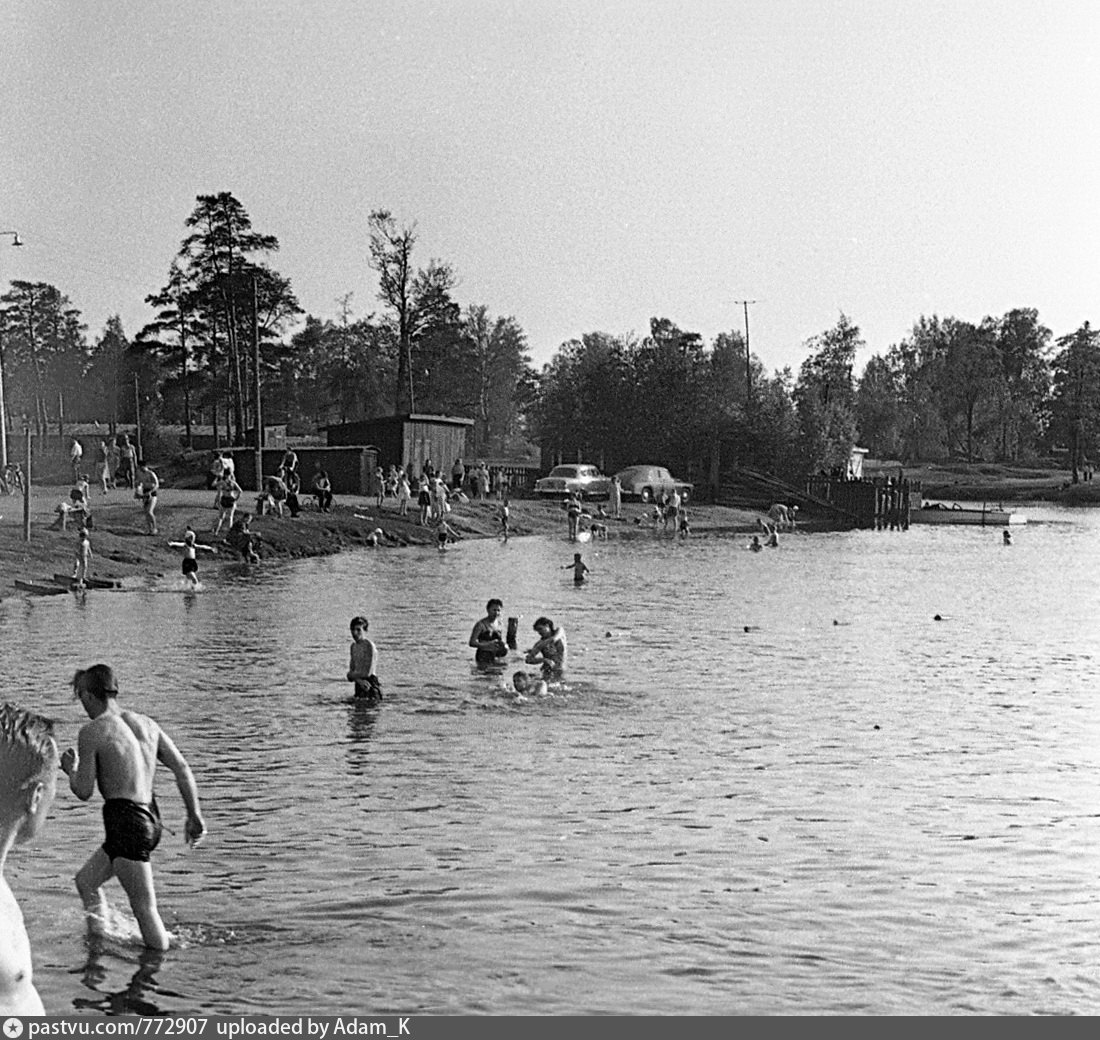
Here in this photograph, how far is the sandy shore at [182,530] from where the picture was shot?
1695 inches

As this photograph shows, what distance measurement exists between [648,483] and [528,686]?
64.8 meters

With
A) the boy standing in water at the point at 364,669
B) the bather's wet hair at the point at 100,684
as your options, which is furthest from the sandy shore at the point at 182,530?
the bather's wet hair at the point at 100,684

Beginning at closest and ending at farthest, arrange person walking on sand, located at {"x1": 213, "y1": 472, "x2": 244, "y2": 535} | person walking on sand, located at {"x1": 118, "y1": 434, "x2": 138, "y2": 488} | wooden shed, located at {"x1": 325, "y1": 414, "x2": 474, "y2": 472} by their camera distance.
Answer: person walking on sand, located at {"x1": 213, "y1": 472, "x2": 244, "y2": 535} < person walking on sand, located at {"x1": 118, "y1": 434, "x2": 138, "y2": 488} < wooden shed, located at {"x1": 325, "y1": 414, "x2": 474, "y2": 472}

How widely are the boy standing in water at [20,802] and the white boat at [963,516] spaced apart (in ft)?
309

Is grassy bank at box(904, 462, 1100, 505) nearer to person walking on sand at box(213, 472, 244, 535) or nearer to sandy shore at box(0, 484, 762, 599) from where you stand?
sandy shore at box(0, 484, 762, 599)

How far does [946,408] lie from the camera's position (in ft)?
533

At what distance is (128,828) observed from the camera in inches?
433

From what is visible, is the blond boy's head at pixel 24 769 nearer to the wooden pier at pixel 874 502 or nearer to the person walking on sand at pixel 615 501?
the person walking on sand at pixel 615 501

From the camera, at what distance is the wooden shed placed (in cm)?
7712

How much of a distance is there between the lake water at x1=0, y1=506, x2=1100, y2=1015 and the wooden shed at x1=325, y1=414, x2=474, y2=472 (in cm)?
4005

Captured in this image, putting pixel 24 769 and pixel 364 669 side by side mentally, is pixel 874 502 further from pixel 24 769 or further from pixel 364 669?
pixel 24 769

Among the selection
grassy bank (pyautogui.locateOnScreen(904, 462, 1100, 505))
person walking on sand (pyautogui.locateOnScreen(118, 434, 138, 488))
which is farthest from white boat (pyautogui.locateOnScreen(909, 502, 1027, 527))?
person walking on sand (pyautogui.locateOnScreen(118, 434, 138, 488))

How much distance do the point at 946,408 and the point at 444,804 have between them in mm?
150785
